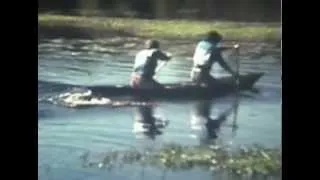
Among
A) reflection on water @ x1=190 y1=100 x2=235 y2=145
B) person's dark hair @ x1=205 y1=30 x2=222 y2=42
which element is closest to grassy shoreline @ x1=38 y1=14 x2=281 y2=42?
person's dark hair @ x1=205 y1=30 x2=222 y2=42

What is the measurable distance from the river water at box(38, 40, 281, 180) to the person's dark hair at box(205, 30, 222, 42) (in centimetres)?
7

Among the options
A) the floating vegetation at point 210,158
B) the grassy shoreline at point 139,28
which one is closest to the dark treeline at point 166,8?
the grassy shoreline at point 139,28

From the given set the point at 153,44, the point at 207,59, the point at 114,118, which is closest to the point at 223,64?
the point at 207,59

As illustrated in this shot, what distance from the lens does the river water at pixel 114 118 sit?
3.53ft

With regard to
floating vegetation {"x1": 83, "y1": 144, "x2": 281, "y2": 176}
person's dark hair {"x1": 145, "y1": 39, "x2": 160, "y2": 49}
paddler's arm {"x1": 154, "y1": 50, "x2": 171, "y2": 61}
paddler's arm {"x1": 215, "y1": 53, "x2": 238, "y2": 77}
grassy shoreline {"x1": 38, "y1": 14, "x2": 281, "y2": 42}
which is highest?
grassy shoreline {"x1": 38, "y1": 14, "x2": 281, "y2": 42}

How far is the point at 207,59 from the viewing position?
1099 mm

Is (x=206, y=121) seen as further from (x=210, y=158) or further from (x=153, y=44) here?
(x=153, y=44)

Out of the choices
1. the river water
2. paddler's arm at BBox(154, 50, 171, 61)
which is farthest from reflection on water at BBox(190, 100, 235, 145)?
paddler's arm at BBox(154, 50, 171, 61)

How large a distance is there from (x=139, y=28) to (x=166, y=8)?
7 centimetres

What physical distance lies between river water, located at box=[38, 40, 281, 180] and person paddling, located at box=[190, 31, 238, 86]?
0.7 inches

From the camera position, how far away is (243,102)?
3.57 feet

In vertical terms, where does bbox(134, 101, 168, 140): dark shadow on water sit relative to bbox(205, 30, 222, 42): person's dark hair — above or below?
below

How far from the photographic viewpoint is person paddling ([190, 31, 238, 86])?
1096mm

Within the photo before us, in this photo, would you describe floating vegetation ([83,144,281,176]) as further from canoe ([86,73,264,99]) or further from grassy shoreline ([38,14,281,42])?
grassy shoreline ([38,14,281,42])
